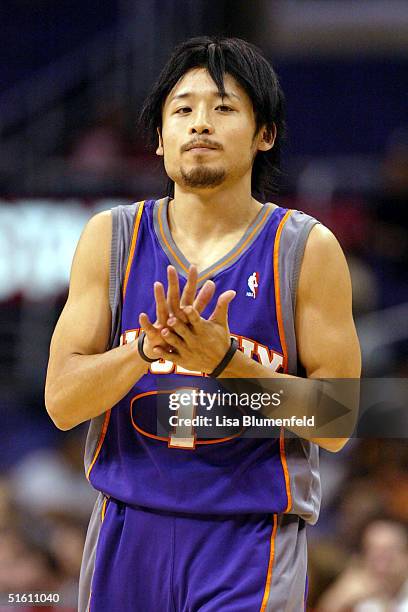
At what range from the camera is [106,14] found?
8273mm

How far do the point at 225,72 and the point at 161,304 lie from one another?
0.75 metres

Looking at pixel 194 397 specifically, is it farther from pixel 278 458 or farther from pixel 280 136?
pixel 280 136

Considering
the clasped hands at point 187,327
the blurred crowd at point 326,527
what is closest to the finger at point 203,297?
the clasped hands at point 187,327

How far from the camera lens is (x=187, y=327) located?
7.62 ft

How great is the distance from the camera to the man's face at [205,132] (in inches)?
105

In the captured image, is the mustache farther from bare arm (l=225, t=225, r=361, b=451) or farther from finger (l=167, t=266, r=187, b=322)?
finger (l=167, t=266, r=187, b=322)

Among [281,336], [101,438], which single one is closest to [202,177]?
[281,336]

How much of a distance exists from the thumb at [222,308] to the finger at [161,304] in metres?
0.11

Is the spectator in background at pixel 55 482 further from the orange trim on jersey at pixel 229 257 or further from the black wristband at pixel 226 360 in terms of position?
the black wristband at pixel 226 360

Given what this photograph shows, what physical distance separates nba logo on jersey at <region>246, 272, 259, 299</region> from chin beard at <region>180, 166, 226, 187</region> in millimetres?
267

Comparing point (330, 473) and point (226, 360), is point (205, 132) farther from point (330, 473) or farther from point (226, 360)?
point (330, 473)

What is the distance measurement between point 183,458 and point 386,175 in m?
4.38

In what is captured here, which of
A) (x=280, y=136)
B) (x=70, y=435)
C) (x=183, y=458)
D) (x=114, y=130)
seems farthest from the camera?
(x=114, y=130)

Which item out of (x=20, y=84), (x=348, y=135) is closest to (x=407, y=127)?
(x=348, y=135)
